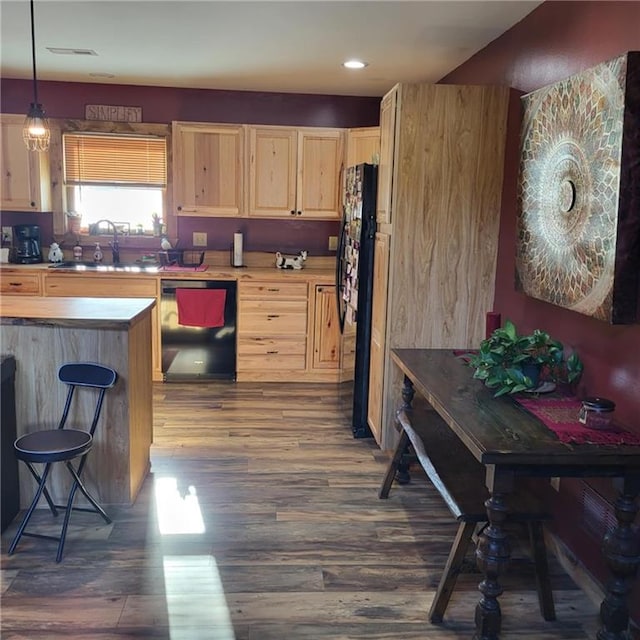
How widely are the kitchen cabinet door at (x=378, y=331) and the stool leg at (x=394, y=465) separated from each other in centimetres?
50

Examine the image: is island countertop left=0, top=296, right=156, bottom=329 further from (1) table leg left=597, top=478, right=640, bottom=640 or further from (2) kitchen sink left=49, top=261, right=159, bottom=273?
(1) table leg left=597, top=478, right=640, bottom=640

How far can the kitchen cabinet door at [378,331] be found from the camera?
141 inches


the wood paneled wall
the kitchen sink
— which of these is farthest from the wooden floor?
the kitchen sink

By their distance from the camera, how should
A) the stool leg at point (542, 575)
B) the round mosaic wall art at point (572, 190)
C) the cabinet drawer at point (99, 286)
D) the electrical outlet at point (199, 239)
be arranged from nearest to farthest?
the round mosaic wall art at point (572, 190) → the stool leg at point (542, 575) → the cabinet drawer at point (99, 286) → the electrical outlet at point (199, 239)

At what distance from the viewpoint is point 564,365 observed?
252 cm

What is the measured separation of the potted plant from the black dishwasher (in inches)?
119

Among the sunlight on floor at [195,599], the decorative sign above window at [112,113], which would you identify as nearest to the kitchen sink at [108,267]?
the decorative sign above window at [112,113]

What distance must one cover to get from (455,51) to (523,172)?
4.64ft

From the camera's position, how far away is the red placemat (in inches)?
78.0

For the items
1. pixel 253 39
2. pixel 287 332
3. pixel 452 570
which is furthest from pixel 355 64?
pixel 452 570

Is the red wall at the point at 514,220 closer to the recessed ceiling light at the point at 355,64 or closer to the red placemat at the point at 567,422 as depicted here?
the red placemat at the point at 567,422

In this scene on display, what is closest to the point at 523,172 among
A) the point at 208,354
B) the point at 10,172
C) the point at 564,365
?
the point at 564,365

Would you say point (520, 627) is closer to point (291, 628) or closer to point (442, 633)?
point (442, 633)

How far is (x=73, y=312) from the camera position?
3031mm
